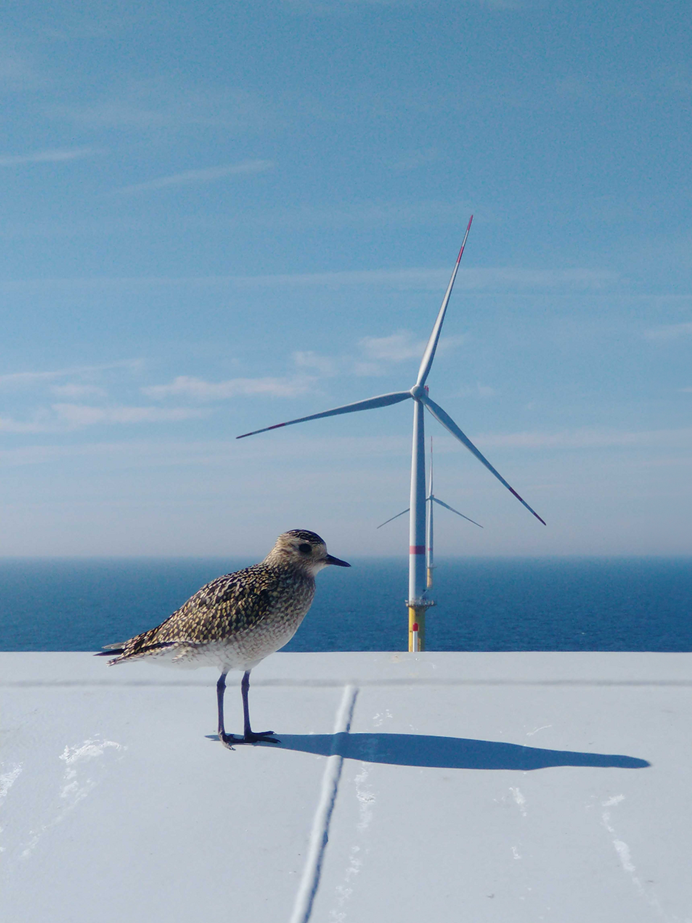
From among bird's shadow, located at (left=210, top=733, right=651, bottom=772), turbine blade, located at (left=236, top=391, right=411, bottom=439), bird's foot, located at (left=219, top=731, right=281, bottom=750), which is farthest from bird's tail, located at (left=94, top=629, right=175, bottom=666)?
turbine blade, located at (left=236, top=391, right=411, bottom=439)

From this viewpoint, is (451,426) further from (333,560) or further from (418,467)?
Answer: (333,560)

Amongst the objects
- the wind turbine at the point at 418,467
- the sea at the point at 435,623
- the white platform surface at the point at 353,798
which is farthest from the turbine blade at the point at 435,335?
the sea at the point at 435,623

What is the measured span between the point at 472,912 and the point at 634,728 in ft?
9.08

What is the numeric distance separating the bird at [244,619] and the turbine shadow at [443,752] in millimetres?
397

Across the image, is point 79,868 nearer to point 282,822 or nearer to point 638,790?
point 282,822

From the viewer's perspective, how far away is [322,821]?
14.1 feet

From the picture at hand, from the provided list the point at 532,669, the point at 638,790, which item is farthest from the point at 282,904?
the point at 532,669

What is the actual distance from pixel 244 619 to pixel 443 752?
170 centimetres

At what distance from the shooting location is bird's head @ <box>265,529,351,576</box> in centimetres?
620

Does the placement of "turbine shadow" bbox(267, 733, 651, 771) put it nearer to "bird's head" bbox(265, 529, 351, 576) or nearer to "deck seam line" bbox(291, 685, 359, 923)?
"deck seam line" bbox(291, 685, 359, 923)

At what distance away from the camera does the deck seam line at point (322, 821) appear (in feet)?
11.7

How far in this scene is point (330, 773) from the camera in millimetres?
4973

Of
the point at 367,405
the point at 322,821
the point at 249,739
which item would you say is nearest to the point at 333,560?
the point at 249,739

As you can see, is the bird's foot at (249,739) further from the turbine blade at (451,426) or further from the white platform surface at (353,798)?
the turbine blade at (451,426)
